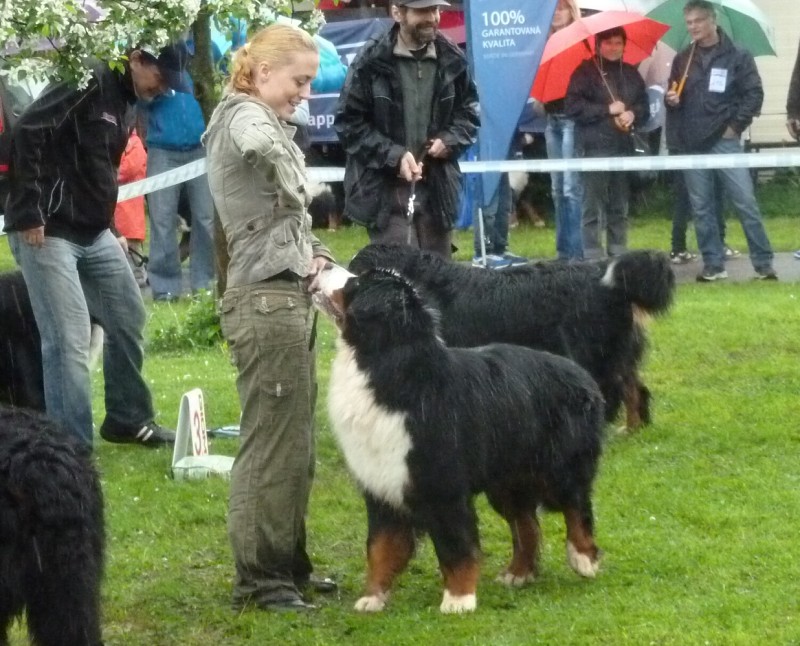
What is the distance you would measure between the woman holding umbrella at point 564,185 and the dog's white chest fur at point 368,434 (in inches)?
302

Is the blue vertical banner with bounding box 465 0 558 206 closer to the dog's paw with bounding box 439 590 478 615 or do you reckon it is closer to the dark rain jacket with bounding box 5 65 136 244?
the dark rain jacket with bounding box 5 65 136 244

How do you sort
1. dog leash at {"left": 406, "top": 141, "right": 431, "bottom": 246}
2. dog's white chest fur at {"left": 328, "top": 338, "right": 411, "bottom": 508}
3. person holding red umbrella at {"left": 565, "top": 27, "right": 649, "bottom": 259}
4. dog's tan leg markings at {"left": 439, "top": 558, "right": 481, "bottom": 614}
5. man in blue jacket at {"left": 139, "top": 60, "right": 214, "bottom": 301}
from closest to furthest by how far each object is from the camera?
dog's white chest fur at {"left": 328, "top": 338, "right": 411, "bottom": 508}
dog's tan leg markings at {"left": 439, "top": 558, "right": 481, "bottom": 614}
dog leash at {"left": 406, "top": 141, "right": 431, "bottom": 246}
man in blue jacket at {"left": 139, "top": 60, "right": 214, "bottom": 301}
person holding red umbrella at {"left": 565, "top": 27, "right": 649, "bottom": 259}

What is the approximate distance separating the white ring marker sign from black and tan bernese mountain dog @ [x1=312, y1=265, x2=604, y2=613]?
203 centimetres

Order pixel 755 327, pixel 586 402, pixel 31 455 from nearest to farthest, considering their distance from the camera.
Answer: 1. pixel 31 455
2. pixel 586 402
3. pixel 755 327

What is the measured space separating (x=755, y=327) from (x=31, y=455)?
7.04 meters

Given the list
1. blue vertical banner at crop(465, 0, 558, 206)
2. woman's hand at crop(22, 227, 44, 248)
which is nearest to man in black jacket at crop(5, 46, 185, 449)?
woman's hand at crop(22, 227, 44, 248)

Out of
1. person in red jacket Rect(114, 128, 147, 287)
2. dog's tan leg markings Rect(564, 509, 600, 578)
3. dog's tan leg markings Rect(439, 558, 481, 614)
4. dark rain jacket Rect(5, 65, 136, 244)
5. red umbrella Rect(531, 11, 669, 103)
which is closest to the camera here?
dog's tan leg markings Rect(439, 558, 481, 614)

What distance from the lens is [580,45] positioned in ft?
42.6

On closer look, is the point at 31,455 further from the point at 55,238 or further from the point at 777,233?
the point at 777,233

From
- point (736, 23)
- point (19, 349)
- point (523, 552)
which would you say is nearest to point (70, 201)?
point (19, 349)

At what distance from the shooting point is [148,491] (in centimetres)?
684

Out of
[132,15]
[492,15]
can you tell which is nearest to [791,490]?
[132,15]

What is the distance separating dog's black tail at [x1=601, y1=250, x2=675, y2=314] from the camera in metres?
7.18

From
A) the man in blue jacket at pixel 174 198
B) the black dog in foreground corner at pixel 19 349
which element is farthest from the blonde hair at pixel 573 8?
the black dog in foreground corner at pixel 19 349
